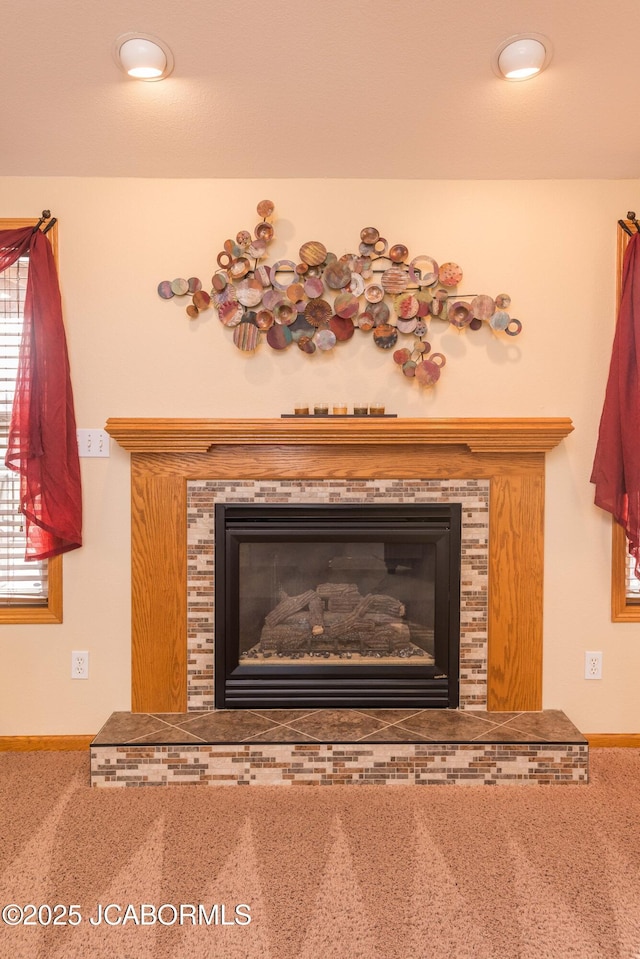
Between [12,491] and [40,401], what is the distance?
1.36ft

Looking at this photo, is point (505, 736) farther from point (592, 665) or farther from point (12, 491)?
point (12, 491)

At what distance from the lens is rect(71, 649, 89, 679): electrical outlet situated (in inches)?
107

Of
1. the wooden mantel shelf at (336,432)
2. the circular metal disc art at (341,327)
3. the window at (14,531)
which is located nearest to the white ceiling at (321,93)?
the window at (14,531)

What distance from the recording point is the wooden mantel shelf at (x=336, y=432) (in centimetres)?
256

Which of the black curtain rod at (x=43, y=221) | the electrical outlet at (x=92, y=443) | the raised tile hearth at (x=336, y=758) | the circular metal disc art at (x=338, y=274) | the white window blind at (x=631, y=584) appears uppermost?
the black curtain rod at (x=43, y=221)

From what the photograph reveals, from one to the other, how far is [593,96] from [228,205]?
1.40 metres

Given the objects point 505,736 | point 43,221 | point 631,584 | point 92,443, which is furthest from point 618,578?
point 43,221

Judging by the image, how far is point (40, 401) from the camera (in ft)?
8.39

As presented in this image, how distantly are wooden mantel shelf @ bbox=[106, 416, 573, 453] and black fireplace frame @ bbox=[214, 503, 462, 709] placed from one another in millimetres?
277

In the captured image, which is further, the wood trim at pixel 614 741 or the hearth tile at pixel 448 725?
the wood trim at pixel 614 741

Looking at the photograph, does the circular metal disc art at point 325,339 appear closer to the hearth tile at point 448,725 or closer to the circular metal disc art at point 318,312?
the circular metal disc art at point 318,312

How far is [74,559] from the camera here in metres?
2.71

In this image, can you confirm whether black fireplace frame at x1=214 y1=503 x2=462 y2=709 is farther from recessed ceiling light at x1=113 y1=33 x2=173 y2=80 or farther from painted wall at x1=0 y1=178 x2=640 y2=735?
recessed ceiling light at x1=113 y1=33 x2=173 y2=80

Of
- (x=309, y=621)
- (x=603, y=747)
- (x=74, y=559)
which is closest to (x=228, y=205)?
(x=74, y=559)
